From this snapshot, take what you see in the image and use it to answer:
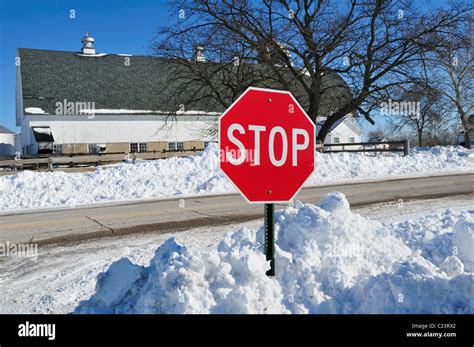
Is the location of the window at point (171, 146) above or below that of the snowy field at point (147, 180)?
above

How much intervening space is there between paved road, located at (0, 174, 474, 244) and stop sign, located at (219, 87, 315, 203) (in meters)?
4.85

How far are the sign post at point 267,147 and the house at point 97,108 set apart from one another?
87.1 ft

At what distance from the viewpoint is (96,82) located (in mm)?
35156

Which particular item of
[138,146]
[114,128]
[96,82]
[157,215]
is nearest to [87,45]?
[96,82]

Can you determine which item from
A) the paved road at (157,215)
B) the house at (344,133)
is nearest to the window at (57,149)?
the paved road at (157,215)

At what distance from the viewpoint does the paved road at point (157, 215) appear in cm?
736

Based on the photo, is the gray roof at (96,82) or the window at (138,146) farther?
the window at (138,146)

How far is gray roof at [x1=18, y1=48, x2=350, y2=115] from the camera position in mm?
32312

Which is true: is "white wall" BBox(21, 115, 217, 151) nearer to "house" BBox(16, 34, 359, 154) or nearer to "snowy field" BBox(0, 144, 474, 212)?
"house" BBox(16, 34, 359, 154)

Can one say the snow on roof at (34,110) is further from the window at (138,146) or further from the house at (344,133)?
the house at (344,133)

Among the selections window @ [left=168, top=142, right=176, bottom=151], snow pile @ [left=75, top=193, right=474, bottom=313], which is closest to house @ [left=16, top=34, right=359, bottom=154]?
window @ [left=168, top=142, right=176, bottom=151]

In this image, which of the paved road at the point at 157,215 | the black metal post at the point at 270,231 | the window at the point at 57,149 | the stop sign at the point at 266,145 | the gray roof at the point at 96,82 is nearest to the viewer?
the stop sign at the point at 266,145
